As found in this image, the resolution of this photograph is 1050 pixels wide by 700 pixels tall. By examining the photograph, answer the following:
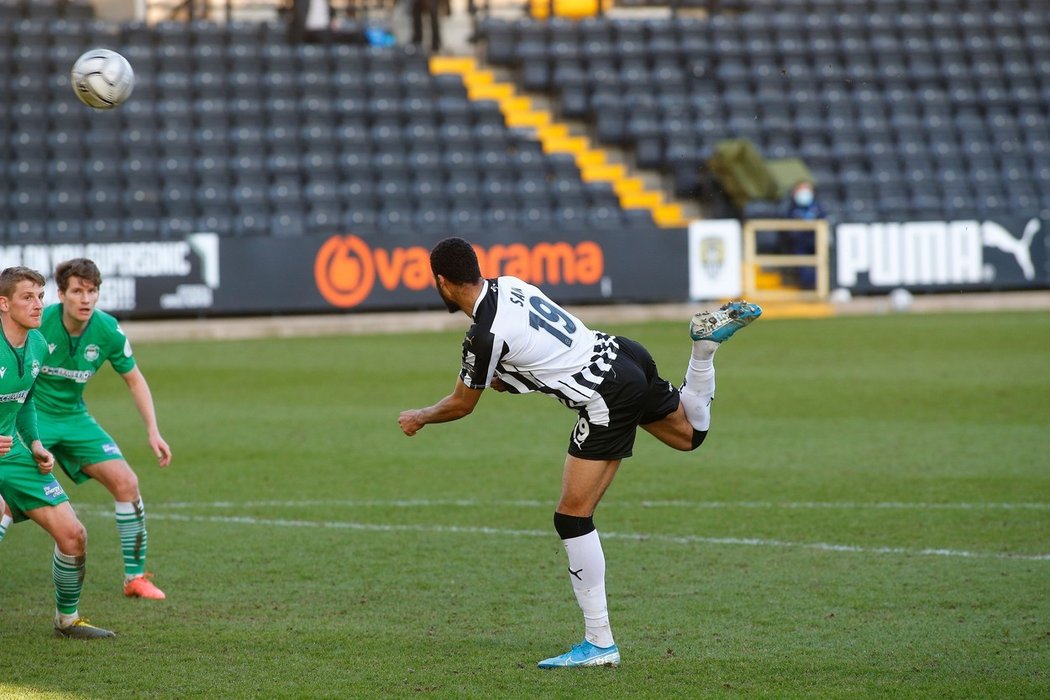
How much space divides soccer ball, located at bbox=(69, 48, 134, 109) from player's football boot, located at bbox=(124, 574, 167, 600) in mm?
3496

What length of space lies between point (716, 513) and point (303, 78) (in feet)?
63.1

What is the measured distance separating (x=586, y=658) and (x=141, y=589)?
2.68 m

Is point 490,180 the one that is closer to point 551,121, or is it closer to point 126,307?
point 551,121

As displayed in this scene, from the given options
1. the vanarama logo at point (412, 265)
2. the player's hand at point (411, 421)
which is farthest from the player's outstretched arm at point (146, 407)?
the vanarama logo at point (412, 265)

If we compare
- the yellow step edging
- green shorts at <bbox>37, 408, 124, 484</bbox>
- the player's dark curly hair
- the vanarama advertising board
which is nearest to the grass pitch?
green shorts at <bbox>37, 408, 124, 484</bbox>

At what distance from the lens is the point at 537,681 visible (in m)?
5.68

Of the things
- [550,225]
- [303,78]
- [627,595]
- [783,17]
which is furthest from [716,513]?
[783,17]

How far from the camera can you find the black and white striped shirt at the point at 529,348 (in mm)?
5793

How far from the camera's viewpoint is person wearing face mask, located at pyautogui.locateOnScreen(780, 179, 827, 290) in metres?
25.1

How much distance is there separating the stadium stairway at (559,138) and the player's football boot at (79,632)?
807 inches


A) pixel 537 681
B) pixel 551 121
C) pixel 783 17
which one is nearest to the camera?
pixel 537 681

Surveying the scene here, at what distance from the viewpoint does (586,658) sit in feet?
19.3

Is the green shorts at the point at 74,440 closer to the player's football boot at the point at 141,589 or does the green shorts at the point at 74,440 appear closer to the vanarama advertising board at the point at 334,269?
the player's football boot at the point at 141,589

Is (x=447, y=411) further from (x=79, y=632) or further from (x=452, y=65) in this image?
Answer: (x=452, y=65)
